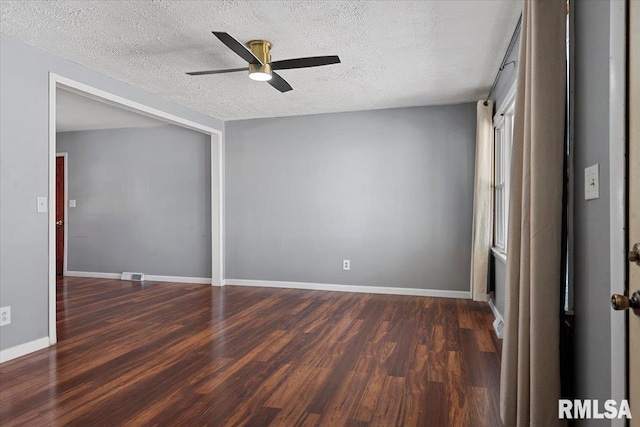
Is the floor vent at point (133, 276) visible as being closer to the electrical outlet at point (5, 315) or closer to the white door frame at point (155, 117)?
the white door frame at point (155, 117)

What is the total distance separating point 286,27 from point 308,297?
3.18 meters

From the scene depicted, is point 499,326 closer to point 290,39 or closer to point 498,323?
point 498,323

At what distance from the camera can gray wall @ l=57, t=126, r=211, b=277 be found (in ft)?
19.5

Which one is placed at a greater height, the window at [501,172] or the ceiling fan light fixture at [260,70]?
the ceiling fan light fixture at [260,70]

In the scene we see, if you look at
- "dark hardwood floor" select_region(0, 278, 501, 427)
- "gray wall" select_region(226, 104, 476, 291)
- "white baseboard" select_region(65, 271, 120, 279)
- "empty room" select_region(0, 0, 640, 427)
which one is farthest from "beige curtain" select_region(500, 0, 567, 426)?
"white baseboard" select_region(65, 271, 120, 279)

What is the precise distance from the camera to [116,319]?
3.94 m

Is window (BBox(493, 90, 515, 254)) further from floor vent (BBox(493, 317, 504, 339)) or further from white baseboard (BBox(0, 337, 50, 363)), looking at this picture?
white baseboard (BBox(0, 337, 50, 363))

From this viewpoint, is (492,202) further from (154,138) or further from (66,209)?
(66,209)

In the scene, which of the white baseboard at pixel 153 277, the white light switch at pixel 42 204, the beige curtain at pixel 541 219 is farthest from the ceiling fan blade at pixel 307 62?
the white baseboard at pixel 153 277

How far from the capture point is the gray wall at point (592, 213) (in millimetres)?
1316

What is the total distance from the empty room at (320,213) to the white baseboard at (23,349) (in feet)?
0.04

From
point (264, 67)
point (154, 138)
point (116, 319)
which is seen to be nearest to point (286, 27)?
point (264, 67)

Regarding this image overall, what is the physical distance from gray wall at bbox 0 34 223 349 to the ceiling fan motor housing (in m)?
1.67

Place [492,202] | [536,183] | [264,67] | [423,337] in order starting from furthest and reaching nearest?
1. [492,202]
2. [423,337]
3. [264,67]
4. [536,183]
